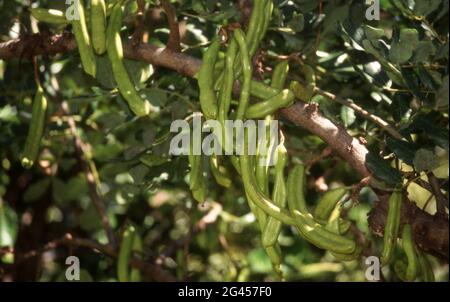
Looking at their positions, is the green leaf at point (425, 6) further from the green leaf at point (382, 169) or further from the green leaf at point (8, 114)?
the green leaf at point (8, 114)

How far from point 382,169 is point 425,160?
0.07 m

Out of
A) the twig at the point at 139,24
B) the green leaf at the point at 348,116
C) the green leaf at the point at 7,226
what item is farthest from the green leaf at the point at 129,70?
the green leaf at the point at 7,226

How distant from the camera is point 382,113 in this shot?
1760 millimetres

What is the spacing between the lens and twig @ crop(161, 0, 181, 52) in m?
1.46

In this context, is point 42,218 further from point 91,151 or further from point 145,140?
point 145,140

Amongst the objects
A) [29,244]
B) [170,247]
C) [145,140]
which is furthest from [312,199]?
[29,244]

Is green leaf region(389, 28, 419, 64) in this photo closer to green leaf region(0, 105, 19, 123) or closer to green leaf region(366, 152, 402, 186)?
green leaf region(366, 152, 402, 186)

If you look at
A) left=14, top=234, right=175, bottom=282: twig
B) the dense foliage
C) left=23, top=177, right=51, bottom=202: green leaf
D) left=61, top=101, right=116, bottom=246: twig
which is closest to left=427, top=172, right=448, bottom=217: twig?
the dense foliage

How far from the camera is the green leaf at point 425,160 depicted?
4.39ft

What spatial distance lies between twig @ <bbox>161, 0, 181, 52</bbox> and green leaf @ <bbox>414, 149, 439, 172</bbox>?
489 millimetres

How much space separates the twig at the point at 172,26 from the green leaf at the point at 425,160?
0.49 meters

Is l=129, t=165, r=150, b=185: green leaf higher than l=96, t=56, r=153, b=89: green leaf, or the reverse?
l=96, t=56, r=153, b=89: green leaf

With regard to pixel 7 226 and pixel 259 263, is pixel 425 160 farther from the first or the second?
pixel 7 226
